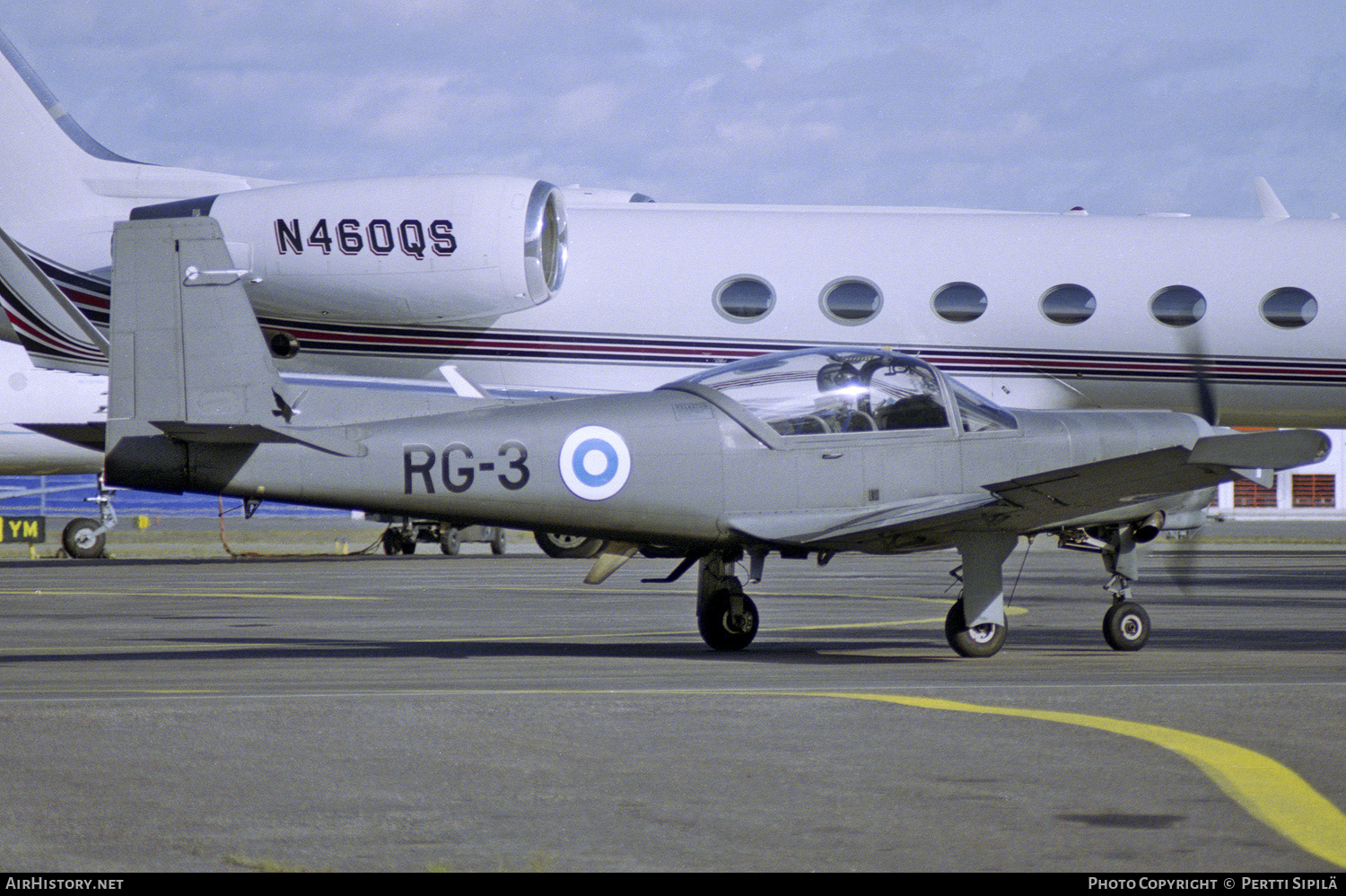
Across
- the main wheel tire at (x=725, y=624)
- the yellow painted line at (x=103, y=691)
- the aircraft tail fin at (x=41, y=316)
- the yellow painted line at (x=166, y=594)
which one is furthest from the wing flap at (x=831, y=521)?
the aircraft tail fin at (x=41, y=316)

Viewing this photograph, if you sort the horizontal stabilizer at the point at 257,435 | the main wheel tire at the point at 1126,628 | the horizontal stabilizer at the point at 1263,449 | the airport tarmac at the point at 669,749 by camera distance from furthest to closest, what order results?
the main wheel tire at the point at 1126,628 < the horizontal stabilizer at the point at 257,435 < the horizontal stabilizer at the point at 1263,449 < the airport tarmac at the point at 669,749

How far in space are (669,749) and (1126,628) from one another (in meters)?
6.20

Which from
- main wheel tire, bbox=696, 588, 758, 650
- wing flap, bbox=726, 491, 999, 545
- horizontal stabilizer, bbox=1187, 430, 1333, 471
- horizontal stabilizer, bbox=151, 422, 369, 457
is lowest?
main wheel tire, bbox=696, 588, 758, 650

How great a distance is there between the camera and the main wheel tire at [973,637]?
471 inches

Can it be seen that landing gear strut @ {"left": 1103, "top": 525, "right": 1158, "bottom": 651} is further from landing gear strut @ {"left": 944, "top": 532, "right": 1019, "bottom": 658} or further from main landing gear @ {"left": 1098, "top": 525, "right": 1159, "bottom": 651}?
landing gear strut @ {"left": 944, "top": 532, "right": 1019, "bottom": 658}

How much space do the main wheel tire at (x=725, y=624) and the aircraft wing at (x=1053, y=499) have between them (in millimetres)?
1108

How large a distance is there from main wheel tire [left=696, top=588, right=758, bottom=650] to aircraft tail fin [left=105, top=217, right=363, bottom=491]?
3.88 metres

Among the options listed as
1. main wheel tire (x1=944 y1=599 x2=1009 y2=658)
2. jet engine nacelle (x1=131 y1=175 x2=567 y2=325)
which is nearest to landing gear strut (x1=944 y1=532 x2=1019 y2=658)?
main wheel tire (x1=944 y1=599 x2=1009 y2=658)

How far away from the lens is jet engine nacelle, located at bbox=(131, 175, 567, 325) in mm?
19594

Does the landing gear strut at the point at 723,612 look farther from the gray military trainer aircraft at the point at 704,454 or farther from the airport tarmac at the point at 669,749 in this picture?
the airport tarmac at the point at 669,749

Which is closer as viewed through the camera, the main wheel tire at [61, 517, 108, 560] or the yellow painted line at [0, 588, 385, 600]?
the yellow painted line at [0, 588, 385, 600]

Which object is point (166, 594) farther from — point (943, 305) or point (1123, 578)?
point (1123, 578)

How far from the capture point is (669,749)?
7516 millimetres

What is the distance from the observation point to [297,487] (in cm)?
1127
